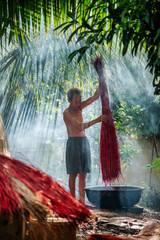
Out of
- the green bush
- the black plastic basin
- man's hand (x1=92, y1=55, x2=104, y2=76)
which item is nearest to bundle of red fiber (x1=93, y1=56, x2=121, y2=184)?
man's hand (x1=92, y1=55, x2=104, y2=76)

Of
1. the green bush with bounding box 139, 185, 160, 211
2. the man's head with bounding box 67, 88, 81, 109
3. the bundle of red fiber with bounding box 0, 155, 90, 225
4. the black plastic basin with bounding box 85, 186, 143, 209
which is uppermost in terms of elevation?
the man's head with bounding box 67, 88, 81, 109

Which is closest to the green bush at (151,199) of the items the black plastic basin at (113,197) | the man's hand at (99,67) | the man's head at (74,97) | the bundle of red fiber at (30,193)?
the black plastic basin at (113,197)

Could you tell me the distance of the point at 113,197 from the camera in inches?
82.2

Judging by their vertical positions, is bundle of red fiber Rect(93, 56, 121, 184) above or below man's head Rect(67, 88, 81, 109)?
below

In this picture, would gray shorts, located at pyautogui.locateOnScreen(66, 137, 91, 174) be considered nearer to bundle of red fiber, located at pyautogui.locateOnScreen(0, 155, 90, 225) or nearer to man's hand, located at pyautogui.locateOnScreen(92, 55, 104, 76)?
man's hand, located at pyautogui.locateOnScreen(92, 55, 104, 76)

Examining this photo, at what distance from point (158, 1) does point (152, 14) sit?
0.09 m

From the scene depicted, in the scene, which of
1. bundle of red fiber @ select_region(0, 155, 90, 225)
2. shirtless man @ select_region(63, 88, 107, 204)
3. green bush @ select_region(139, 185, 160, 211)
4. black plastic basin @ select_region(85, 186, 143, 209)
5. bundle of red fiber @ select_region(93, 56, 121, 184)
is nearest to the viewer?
bundle of red fiber @ select_region(0, 155, 90, 225)

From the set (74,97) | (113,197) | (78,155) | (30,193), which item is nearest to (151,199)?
(113,197)

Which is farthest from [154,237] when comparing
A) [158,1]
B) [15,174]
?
[158,1]

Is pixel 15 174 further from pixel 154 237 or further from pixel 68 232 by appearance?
pixel 154 237

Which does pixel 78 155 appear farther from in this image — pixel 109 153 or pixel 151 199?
pixel 151 199

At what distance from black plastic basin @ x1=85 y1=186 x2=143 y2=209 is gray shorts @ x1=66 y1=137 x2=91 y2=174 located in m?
0.26

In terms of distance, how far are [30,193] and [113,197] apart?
4.90 ft

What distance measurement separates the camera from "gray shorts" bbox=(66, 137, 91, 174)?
5.95ft
